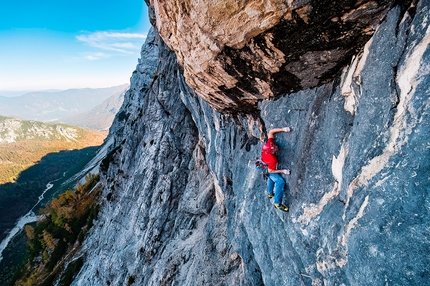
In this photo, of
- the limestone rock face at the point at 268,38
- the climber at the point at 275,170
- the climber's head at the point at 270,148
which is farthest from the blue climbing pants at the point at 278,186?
the limestone rock face at the point at 268,38

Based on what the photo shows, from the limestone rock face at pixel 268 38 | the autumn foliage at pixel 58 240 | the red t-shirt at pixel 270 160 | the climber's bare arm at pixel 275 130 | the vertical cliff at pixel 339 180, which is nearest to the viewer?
the vertical cliff at pixel 339 180

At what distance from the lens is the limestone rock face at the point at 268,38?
573 cm

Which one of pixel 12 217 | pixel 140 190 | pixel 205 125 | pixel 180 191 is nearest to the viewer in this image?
pixel 205 125

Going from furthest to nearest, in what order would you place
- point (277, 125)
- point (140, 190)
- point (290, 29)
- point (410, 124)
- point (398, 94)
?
point (140, 190) → point (277, 125) → point (290, 29) → point (398, 94) → point (410, 124)

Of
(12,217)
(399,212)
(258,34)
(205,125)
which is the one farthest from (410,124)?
(12,217)

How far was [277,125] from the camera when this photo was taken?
33.0ft

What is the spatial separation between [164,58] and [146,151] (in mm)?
14821

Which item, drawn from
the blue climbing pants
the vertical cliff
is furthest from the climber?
the vertical cliff

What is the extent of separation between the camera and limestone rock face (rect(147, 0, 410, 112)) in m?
5.73

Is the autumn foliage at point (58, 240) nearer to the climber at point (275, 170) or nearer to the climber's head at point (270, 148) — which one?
the climber at point (275, 170)

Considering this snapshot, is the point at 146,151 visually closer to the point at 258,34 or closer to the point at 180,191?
the point at 180,191

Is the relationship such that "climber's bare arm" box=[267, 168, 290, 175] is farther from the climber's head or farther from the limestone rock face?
the limestone rock face

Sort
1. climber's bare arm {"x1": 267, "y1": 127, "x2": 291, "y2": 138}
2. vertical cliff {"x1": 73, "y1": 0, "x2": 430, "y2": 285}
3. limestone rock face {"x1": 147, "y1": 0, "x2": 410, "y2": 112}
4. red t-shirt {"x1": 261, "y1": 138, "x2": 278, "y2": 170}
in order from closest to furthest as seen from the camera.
A: vertical cliff {"x1": 73, "y1": 0, "x2": 430, "y2": 285} → limestone rock face {"x1": 147, "y1": 0, "x2": 410, "y2": 112} → climber's bare arm {"x1": 267, "y1": 127, "x2": 291, "y2": 138} → red t-shirt {"x1": 261, "y1": 138, "x2": 278, "y2": 170}

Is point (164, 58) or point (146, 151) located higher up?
point (164, 58)
